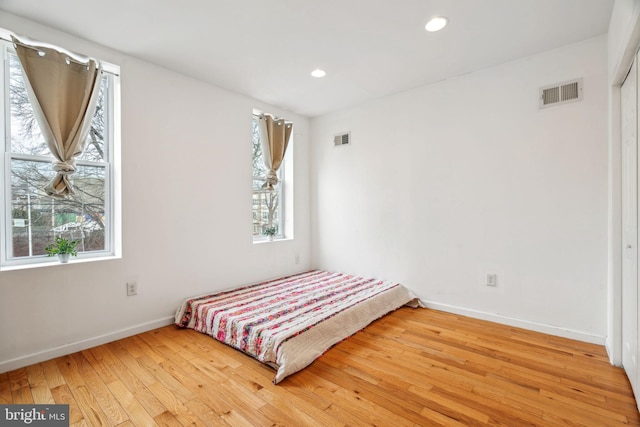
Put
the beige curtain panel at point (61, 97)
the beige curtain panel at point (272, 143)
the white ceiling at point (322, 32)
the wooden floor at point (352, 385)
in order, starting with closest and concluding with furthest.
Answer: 1. the wooden floor at point (352, 385)
2. the white ceiling at point (322, 32)
3. the beige curtain panel at point (61, 97)
4. the beige curtain panel at point (272, 143)

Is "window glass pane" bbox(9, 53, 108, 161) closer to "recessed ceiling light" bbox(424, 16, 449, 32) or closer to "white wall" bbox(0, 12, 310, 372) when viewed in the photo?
"white wall" bbox(0, 12, 310, 372)

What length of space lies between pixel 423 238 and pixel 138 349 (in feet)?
9.41

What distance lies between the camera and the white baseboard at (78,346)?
205 cm

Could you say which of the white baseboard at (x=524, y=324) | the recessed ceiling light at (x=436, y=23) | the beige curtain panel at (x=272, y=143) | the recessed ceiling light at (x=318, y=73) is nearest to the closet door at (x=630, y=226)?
the white baseboard at (x=524, y=324)

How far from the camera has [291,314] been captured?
258 cm

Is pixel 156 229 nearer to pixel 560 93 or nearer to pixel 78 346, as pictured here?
pixel 78 346

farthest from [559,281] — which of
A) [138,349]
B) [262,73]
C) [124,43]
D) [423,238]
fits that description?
[124,43]

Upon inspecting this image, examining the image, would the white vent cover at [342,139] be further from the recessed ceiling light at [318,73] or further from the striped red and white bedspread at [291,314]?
the striped red and white bedspread at [291,314]

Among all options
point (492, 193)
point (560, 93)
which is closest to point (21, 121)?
point (492, 193)

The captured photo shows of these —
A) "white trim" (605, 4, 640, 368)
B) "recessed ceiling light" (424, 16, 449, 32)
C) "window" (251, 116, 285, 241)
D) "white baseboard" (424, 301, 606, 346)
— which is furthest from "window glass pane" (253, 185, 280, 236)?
"white trim" (605, 4, 640, 368)

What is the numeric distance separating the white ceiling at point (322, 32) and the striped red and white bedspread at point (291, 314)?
2.25 metres

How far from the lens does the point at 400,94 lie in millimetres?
3473

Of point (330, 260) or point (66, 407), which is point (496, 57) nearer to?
point (330, 260)

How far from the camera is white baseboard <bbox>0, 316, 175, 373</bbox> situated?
2.05m
